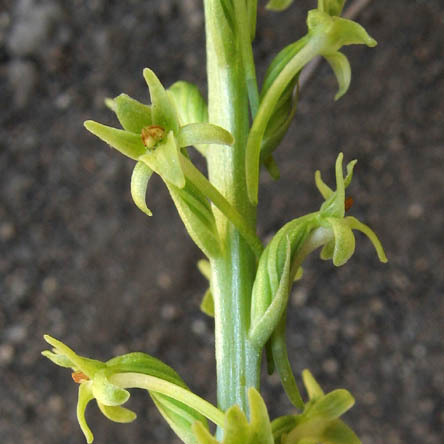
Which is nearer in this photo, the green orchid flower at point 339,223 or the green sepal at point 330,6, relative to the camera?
the green orchid flower at point 339,223

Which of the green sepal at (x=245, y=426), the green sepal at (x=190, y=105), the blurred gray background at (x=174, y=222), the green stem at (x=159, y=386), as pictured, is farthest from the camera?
the blurred gray background at (x=174, y=222)

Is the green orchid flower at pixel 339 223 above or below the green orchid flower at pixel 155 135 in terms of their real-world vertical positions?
below

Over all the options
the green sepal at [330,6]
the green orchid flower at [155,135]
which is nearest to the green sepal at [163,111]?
the green orchid flower at [155,135]

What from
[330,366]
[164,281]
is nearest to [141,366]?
[164,281]

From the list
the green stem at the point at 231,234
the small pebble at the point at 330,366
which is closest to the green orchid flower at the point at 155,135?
the green stem at the point at 231,234

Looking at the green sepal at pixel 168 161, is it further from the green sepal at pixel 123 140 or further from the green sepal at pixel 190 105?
the green sepal at pixel 190 105

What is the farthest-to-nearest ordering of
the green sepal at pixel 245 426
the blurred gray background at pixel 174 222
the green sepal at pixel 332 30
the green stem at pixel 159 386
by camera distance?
the blurred gray background at pixel 174 222, the green sepal at pixel 332 30, the green stem at pixel 159 386, the green sepal at pixel 245 426

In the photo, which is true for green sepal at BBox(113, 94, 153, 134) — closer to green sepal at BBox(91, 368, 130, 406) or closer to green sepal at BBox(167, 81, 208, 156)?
green sepal at BBox(167, 81, 208, 156)

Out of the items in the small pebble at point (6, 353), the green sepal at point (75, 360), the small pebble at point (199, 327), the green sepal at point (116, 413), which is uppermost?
the green sepal at point (75, 360)
